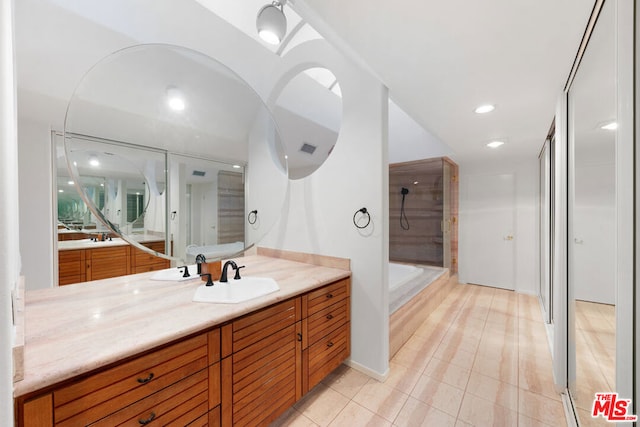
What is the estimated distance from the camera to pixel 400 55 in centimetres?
139

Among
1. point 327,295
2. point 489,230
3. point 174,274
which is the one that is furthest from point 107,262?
point 489,230

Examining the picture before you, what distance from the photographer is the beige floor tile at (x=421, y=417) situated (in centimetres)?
147

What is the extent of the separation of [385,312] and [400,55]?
175cm

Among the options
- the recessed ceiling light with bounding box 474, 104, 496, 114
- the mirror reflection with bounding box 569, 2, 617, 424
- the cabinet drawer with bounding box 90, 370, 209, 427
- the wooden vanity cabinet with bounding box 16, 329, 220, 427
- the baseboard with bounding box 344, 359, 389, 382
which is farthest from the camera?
the recessed ceiling light with bounding box 474, 104, 496, 114

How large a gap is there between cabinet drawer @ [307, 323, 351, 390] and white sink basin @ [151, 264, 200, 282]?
0.97 m

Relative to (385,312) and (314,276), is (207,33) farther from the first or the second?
(385,312)

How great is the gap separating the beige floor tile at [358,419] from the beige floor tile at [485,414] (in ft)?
1.72

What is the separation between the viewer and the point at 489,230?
13.4 feet

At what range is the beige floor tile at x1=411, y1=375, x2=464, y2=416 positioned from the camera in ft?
5.27

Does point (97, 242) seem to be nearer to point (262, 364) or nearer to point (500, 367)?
point (262, 364)

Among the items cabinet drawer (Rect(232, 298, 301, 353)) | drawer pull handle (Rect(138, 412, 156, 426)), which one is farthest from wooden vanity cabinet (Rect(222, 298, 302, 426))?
drawer pull handle (Rect(138, 412, 156, 426))

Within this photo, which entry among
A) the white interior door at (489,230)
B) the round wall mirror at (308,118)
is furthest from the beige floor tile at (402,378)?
the white interior door at (489,230)

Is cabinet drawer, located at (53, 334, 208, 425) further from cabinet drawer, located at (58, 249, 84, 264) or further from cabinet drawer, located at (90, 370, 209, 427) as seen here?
cabinet drawer, located at (58, 249, 84, 264)

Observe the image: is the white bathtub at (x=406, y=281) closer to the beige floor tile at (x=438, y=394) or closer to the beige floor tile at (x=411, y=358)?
the beige floor tile at (x=411, y=358)
